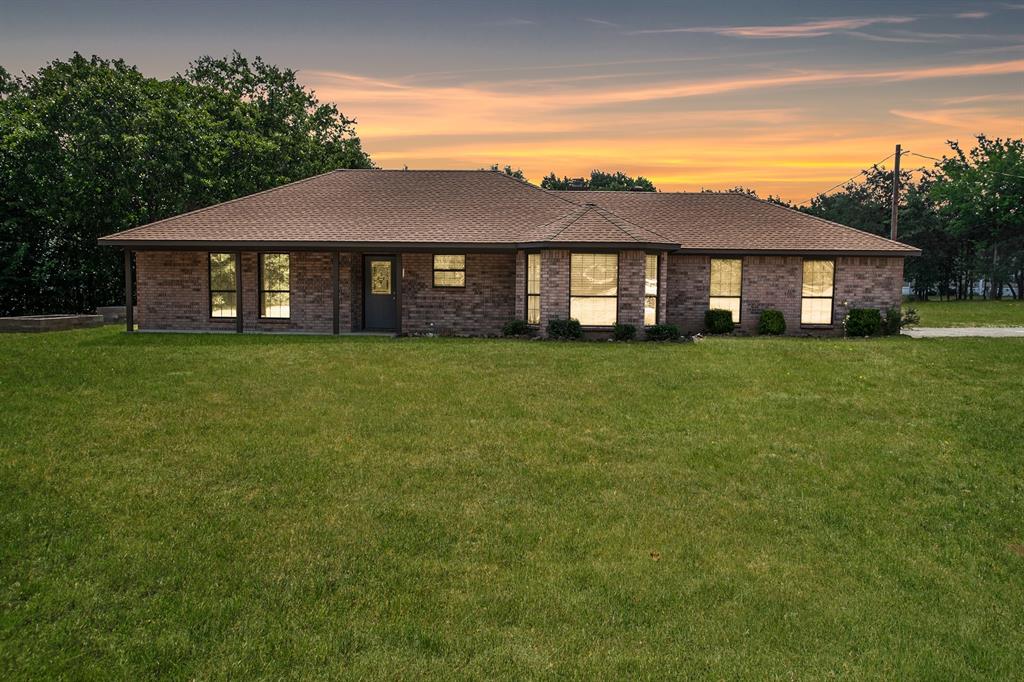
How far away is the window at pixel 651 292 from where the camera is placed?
21.3 meters

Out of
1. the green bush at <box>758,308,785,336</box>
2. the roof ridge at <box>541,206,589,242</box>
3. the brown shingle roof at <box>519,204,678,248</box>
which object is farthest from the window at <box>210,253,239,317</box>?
the green bush at <box>758,308,785,336</box>

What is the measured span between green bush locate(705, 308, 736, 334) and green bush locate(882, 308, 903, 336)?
15.7ft

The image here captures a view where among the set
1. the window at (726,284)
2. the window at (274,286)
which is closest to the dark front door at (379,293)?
the window at (274,286)

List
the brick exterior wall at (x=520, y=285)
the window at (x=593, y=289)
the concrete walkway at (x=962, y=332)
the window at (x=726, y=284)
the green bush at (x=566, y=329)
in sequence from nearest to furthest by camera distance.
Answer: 1. the green bush at (x=566, y=329)
2. the window at (x=593, y=289)
3. the brick exterior wall at (x=520, y=285)
4. the concrete walkway at (x=962, y=332)
5. the window at (x=726, y=284)

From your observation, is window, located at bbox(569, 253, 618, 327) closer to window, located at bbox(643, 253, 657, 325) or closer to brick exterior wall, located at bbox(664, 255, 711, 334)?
window, located at bbox(643, 253, 657, 325)

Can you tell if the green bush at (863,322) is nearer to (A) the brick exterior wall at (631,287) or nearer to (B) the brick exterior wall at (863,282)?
(B) the brick exterior wall at (863,282)

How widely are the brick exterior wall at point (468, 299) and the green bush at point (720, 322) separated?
20.5 ft

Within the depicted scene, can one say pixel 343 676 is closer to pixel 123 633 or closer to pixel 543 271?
pixel 123 633

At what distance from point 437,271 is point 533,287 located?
3244 mm

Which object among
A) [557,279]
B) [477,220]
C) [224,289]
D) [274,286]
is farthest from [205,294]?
[557,279]

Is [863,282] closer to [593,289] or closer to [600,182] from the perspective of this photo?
[593,289]

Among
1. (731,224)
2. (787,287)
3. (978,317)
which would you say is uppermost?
(731,224)

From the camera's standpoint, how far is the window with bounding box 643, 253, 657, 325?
2131 centimetres

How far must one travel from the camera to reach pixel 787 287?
23141 mm
